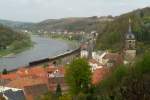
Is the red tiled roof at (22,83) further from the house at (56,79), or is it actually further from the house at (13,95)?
the house at (13,95)

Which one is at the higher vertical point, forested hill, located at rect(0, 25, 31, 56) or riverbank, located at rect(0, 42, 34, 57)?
forested hill, located at rect(0, 25, 31, 56)

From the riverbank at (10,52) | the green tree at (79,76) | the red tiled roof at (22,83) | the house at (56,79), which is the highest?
the green tree at (79,76)

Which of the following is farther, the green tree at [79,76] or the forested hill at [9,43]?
the forested hill at [9,43]

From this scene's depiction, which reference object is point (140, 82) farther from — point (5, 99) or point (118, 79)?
point (5, 99)

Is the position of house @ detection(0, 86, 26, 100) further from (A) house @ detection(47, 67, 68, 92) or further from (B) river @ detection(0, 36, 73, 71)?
(B) river @ detection(0, 36, 73, 71)

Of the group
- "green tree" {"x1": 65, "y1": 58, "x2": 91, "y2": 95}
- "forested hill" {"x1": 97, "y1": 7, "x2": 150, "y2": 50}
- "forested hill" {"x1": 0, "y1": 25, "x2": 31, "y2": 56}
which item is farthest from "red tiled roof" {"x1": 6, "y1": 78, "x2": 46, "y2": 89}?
"forested hill" {"x1": 0, "y1": 25, "x2": 31, "y2": 56}

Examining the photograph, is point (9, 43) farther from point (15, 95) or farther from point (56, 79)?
point (15, 95)

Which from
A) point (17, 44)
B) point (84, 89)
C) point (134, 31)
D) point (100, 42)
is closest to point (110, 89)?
point (84, 89)

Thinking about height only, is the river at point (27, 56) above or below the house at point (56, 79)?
below

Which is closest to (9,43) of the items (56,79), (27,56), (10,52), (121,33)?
(10,52)

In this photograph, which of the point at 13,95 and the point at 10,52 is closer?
the point at 13,95

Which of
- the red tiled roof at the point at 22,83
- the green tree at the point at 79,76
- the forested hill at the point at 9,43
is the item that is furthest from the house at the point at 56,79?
the forested hill at the point at 9,43

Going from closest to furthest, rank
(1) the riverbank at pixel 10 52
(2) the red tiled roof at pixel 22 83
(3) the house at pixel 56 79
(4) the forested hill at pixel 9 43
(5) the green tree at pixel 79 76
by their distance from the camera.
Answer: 1. (5) the green tree at pixel 79 76
2. (2) the red tiled roof at pixel 22 83
3. (3) the house at pixel 56 79
4. (1) the riverbank at pixel 10 52
5. (4) the forested hill at pixel 9 43

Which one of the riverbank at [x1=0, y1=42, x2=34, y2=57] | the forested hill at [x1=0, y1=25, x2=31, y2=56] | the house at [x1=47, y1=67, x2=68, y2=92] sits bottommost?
the riverbank at [x1=0, y1=42, x2=34, y2=57]
